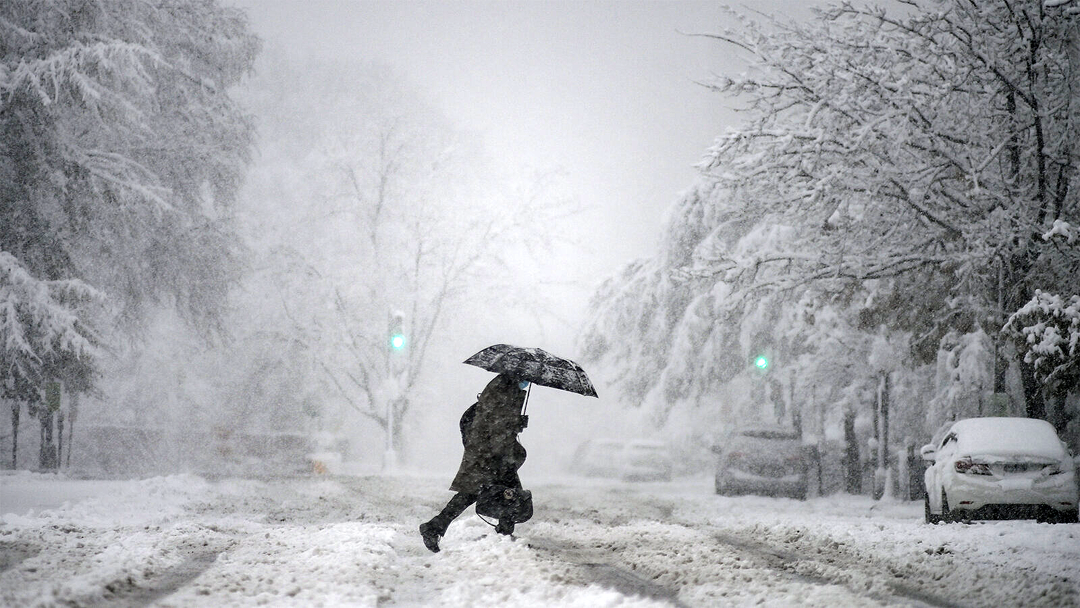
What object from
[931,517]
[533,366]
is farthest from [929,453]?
[533,366]

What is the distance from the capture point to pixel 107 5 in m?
17.3

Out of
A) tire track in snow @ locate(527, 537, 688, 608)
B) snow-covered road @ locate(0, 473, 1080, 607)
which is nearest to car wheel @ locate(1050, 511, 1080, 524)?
snow-covered road @ locate(0, 473, 1080, 607)

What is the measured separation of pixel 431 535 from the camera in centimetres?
951

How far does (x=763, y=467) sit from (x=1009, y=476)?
7.77 meters

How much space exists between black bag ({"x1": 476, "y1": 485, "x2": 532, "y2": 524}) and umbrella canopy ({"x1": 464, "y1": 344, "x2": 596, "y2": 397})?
3.65 feet

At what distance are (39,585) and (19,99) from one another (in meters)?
11.3

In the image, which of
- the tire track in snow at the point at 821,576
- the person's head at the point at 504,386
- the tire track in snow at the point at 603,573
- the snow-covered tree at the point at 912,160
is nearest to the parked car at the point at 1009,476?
the snow-covered tree at the point at 912,160

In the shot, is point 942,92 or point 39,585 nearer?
point 39,585

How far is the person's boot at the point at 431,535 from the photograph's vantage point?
948 centimetres

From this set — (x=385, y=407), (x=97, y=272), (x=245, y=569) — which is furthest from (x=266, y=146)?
(x=245, y=569)

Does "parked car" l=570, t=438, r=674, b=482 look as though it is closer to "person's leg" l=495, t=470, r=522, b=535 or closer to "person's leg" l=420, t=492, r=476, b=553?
"person's leg" l=495, t=470, r=522, b=535

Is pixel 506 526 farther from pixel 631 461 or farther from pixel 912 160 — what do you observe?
pixel 631 461

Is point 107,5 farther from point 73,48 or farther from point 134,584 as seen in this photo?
point 134,584

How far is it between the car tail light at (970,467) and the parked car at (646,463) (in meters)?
14.9
